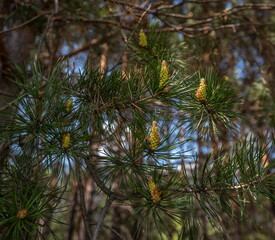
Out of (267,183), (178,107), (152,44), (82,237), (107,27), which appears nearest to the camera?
(267,183)

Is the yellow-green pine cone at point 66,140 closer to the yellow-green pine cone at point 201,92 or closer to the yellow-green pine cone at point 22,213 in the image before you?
the yellow-green pine cone at point 22,213

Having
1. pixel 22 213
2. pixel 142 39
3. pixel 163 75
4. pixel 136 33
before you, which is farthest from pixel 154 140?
pixel 136 33

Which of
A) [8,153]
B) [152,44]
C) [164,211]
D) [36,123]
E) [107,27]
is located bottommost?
[164,211]

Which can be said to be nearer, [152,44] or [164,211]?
[164,211]

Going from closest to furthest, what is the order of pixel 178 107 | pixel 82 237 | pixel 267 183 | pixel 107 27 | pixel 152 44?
pixel 267 183, pixel 178 107, pixel 152 44, pixel 107 27, pixel 82 237

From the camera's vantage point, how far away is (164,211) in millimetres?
902

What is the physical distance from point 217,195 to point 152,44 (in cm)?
68

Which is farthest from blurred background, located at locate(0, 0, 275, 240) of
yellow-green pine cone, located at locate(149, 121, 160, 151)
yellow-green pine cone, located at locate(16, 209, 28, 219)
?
yellow-green pine cone, located at locate(16, 209, 28, 219)

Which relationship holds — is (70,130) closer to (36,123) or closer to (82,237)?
(36,123)

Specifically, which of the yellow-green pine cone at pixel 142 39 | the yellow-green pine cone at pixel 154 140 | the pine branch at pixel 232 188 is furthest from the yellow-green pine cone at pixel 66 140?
the yellow-green pine cone at pixel 142 39

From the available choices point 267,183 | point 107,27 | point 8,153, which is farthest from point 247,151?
point 107,27

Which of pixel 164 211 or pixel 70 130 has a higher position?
pixel 70 130

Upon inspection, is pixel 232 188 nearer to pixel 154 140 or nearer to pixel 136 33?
pixel 154 140

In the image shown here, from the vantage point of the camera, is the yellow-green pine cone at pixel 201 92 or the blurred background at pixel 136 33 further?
the blurred background at pixel 136 33
